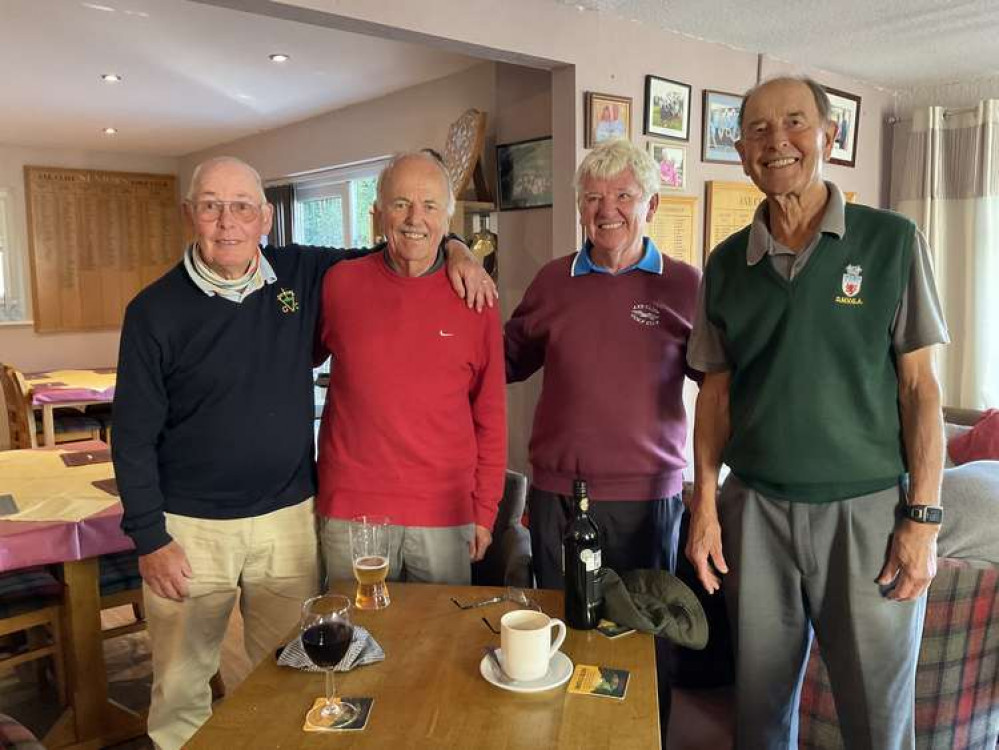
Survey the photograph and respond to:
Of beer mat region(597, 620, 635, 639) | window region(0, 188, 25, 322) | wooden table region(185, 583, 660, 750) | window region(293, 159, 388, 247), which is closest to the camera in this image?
wooden table region(185, 583, 660, 750)

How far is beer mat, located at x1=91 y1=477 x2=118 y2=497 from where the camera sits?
2.49m

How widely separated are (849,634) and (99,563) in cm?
226

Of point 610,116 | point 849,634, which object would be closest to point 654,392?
point 849,634

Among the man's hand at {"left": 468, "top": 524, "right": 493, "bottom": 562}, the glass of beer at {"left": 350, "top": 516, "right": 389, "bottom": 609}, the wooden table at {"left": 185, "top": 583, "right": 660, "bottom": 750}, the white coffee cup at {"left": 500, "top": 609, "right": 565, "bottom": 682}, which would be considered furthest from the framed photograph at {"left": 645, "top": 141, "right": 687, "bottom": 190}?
the white coffee cup at {"left": 500, "top": 609, "right": 565, "bottom": 682}

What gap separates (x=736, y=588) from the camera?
5.19ft

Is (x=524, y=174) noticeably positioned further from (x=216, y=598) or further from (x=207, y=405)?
(x=216, y=598)

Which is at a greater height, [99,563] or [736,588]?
[736,588]

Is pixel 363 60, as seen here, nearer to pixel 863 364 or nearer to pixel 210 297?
pixel 210 297

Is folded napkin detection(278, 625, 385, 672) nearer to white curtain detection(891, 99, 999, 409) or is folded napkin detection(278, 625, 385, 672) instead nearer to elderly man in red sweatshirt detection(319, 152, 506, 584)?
elderly man in red sweatshirt detection(319, 152, 506, 584)

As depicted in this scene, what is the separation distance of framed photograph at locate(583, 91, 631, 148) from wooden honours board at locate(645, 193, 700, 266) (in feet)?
1.44

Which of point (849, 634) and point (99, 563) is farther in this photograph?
point (99, 563)

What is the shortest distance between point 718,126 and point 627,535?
2657 mm

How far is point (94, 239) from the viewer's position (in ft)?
21.9

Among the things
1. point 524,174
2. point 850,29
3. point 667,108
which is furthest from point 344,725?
point 850,29
